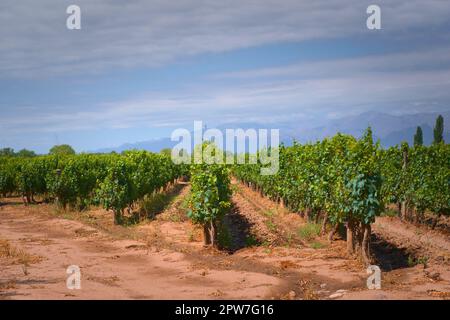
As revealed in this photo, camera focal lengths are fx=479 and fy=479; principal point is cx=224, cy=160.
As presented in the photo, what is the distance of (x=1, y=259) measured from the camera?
16.8m

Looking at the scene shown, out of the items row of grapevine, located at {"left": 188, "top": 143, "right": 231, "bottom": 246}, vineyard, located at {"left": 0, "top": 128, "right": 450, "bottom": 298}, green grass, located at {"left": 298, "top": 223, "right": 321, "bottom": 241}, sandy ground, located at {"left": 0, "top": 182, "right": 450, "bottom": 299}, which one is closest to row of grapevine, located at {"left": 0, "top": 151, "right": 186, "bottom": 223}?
vineyard, located at {"left": 0, "top": 128, "right": 450, "bottom": 298}

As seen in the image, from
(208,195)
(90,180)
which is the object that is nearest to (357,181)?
(208,195)

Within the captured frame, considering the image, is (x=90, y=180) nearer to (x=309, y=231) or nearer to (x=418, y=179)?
(x=309, y=231)

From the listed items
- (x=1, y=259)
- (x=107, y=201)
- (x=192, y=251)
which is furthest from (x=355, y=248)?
(x=107, y=201)

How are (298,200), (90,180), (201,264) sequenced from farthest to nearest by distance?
(90,180) < (298,200) < (201,264)

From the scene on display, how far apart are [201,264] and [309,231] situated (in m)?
7.14

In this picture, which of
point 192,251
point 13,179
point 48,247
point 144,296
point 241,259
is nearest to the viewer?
point 144,296

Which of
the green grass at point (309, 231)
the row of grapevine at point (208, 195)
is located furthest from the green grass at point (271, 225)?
the row of grapevine at point (208, 195)

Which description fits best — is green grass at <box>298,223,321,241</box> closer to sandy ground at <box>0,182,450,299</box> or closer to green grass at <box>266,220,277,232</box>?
sandy ground at <box>0,182,450,299</box>

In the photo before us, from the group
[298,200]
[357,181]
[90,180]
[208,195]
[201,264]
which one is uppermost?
[357,181]

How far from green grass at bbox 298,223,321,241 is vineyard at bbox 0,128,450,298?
4 centimetres

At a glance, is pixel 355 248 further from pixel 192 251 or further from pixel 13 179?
pixel 13 179

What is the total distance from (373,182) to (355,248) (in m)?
2.98

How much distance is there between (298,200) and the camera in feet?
81.5
